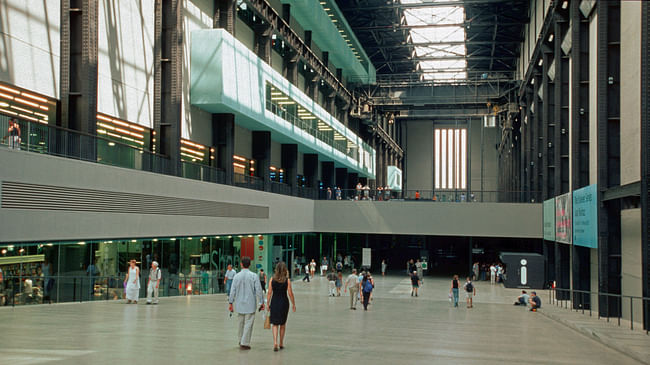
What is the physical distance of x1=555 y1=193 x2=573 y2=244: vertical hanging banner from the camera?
1080 inches

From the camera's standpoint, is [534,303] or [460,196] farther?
[460,196]

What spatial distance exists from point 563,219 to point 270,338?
21.4m

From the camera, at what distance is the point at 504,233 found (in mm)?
45594

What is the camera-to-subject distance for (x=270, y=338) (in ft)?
39.9

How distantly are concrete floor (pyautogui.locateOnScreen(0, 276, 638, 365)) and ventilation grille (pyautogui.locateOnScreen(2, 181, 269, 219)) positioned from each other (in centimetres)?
325

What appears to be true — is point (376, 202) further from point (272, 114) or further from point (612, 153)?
point (612, 153)

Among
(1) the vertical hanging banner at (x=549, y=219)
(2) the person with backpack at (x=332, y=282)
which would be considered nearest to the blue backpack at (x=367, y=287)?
(2) the person with backpack at (x=332, y=282)

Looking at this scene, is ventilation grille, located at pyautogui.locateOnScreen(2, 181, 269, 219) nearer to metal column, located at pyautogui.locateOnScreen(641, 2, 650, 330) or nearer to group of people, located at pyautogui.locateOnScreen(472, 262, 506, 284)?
metal column, located at pyautogui.locateOnScreen(641, 2, 650, 330)

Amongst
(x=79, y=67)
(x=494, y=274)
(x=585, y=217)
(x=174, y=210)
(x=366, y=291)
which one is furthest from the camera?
(x=494, y=274)

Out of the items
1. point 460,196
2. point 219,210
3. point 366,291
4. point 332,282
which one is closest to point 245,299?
point 366,291

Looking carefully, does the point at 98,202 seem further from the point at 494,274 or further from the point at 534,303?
the point at 494,274

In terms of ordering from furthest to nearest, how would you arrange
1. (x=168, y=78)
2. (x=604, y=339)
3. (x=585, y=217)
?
(x=168, y=78) → (x=585, y=217) → (x=604, y=339)

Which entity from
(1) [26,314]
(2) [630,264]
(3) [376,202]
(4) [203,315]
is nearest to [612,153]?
(2) [630,264]

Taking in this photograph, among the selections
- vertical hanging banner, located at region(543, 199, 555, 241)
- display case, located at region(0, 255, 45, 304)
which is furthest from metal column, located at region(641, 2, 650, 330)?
display case, located at region(0, 255, 45, 304)
